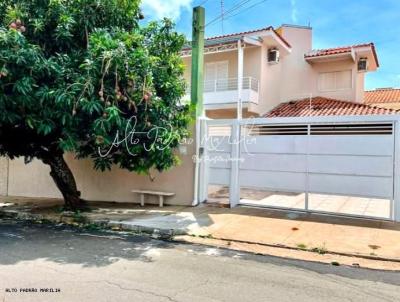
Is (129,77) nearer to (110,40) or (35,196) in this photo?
(110,40)

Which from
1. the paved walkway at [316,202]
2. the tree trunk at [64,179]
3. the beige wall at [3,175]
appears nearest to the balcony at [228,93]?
the paved walkway at [316,202]

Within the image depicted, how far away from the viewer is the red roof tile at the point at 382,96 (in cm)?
2505

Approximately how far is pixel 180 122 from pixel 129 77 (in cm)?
227

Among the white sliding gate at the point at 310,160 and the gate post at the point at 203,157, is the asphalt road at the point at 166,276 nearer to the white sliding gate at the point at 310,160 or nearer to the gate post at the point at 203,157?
the white sliding gate at the point at 310,160

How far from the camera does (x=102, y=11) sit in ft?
30.8

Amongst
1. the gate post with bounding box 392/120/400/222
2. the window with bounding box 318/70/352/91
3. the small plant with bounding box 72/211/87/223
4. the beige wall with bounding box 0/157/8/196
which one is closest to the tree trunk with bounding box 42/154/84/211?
the small plant with bounding box 72/211/87/223

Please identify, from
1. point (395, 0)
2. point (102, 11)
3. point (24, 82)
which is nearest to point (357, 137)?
point (395, 0)

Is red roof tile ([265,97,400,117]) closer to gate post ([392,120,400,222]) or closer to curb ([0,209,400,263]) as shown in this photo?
gate post ([392,120,400,222])

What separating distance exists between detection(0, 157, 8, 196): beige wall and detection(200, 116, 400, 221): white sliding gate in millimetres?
9201

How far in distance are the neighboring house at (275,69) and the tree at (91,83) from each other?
660cm

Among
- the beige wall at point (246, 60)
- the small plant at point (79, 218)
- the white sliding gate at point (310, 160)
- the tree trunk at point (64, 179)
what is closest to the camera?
the white sliding gate at point (310, 160)

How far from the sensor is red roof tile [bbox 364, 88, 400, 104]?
82.2 ft

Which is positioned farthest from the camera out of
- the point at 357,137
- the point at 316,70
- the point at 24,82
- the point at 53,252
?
the point at 316,70

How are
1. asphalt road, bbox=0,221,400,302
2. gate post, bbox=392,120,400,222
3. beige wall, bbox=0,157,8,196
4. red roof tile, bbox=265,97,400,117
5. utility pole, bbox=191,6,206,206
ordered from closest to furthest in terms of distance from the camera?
asphalt road, bbox=0,221,400,302
gate post, bbox=392,120,400,222
utility pole, bbox=191,6,206,206
beige wall, bbox=0,157,8,196
red roof tile, bbox=265,97,400,117
